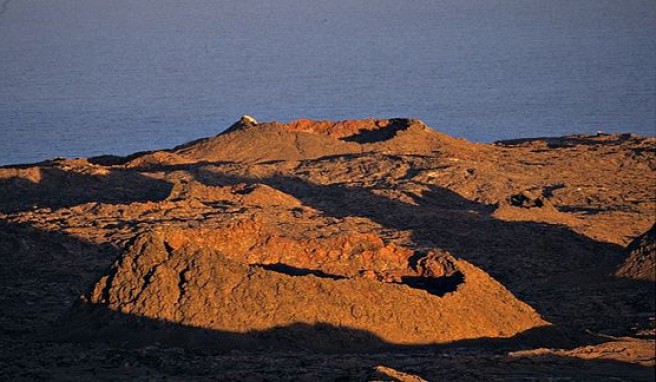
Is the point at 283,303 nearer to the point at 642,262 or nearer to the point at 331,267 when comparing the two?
the point at 331,267

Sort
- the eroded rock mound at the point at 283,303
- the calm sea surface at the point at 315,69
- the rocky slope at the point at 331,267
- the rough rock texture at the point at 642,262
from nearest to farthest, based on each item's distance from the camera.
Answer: the rocky slope at the point at 331,267
the eroded rock mound at the point at 283,303
the rough rock texture at the point at 642,262
the calm sea surface at the point at 315,69

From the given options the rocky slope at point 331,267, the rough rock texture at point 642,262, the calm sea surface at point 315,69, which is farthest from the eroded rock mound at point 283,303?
the calm sea surface at point 315,69

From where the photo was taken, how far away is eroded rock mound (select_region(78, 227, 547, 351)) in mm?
16016

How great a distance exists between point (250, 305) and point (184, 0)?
120927mm

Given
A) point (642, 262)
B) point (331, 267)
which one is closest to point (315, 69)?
point (642, 262)

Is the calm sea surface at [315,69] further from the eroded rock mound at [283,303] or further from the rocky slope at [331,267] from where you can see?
the eroded rock mound at [283,303]

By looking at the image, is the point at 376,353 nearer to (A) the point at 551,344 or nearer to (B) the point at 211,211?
(A) the point at 551,344

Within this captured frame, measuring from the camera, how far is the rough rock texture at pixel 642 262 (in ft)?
66.2

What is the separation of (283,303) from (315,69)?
64.1 m

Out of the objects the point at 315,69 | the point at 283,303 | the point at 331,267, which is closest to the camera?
the point at 283,303

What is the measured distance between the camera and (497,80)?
242 feet

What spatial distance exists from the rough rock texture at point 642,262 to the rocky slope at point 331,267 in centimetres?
4

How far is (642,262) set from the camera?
20.4 meters

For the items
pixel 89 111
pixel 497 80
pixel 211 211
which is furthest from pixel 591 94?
pixel 211 211
